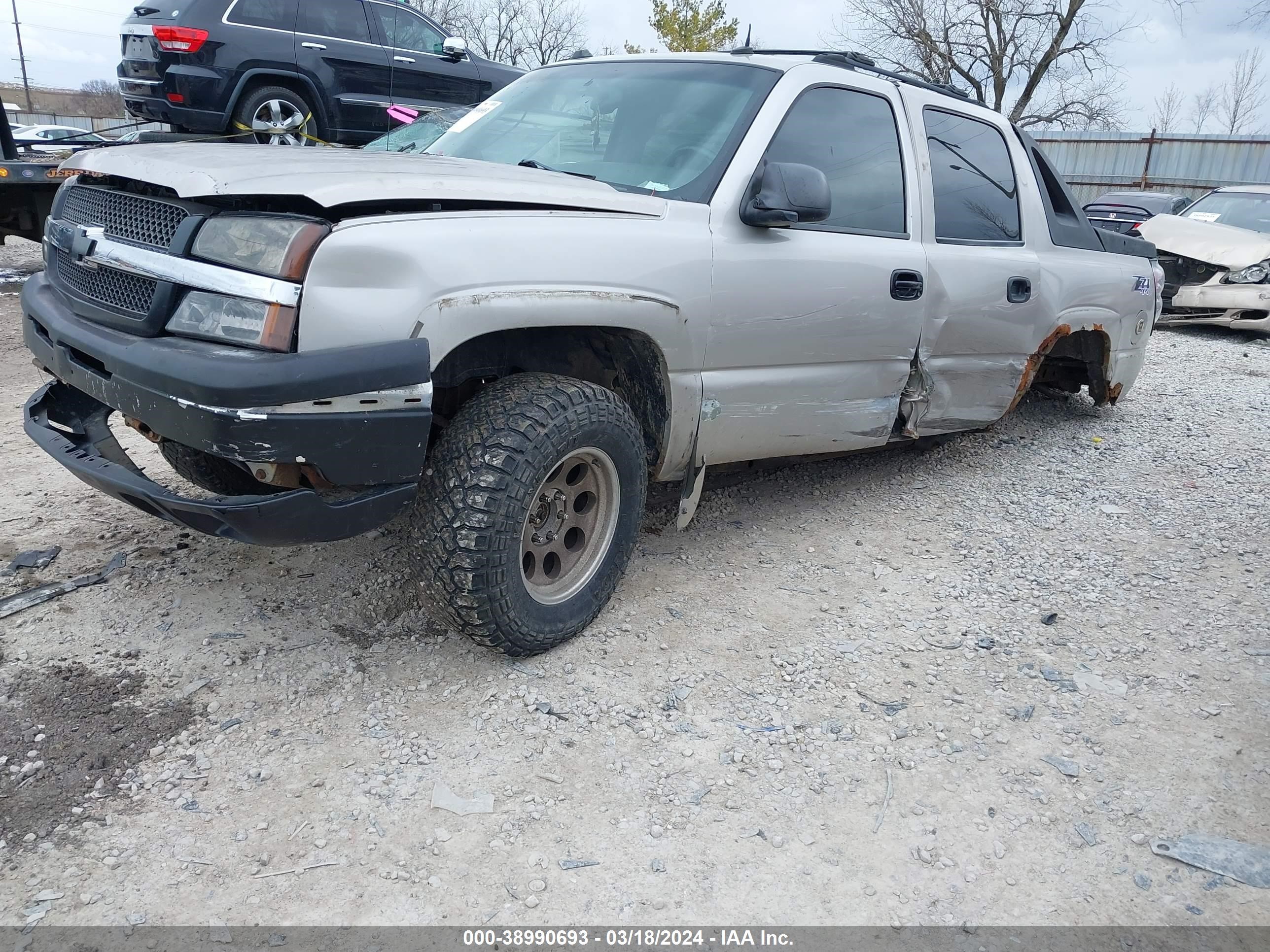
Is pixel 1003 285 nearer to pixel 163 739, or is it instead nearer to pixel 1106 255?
pixel 1106 255

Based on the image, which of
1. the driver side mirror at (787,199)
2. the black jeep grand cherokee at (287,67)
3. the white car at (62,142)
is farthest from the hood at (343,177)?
the black jeep grand cherokee at (287,67)

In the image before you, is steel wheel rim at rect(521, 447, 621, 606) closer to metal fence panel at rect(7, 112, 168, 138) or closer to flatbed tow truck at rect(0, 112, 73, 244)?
flatbed tow truck at rect(0, 112, 73, 244)

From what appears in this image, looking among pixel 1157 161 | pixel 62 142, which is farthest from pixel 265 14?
pixel 1157 161

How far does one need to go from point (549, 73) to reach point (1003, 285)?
7.12 ft

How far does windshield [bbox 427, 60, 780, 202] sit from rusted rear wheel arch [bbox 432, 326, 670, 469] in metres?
0.52

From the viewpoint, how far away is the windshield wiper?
10.6 ft

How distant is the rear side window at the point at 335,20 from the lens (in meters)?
8.78

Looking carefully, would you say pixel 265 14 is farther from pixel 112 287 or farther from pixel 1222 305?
pixel 1222 305

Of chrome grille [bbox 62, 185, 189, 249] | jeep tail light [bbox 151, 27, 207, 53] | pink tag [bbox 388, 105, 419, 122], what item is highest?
jeep tail light [bbox 151, 27, 207, 53]

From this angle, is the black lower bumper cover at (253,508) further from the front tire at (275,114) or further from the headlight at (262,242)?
the front tire at (275,114)

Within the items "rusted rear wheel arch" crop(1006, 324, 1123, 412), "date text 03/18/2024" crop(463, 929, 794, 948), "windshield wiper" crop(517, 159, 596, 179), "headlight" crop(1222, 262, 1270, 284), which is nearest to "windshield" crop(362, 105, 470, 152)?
"windshield wiper" crop(517, 159, 596, 179)

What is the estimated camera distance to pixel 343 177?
2.38 m

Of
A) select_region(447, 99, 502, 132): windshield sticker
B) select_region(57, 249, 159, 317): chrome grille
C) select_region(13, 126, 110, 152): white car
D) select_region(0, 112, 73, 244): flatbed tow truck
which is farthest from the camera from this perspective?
select_region(0, 112, 73, 244): flatbed tow truck

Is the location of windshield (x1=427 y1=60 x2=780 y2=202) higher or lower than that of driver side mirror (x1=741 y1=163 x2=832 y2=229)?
higher
